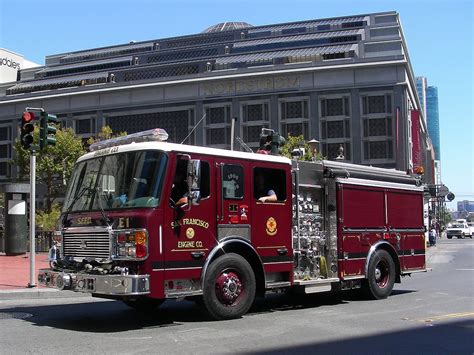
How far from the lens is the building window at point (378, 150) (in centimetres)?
6081

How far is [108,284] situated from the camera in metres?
7.89

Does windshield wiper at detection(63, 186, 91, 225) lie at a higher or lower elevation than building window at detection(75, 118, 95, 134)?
lower

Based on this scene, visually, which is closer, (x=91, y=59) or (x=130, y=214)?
(x=130, y=214)

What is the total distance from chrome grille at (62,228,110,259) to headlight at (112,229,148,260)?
179 mm

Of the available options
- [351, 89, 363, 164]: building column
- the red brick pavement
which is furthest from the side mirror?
[351, 89, 363, 164]: building column

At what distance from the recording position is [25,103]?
246 ft

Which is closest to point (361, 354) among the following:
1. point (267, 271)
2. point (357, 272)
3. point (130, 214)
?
point (267, 271)

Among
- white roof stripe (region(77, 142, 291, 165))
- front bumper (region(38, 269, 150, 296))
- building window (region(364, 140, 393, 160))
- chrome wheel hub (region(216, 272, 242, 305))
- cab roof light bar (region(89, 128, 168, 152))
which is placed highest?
building window (region(364, 140, 393, 160))

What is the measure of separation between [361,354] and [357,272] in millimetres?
4842

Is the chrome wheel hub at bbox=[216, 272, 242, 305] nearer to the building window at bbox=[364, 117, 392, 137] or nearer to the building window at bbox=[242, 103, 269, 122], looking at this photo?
the building window at bbox=[364, 117, 392, 137]

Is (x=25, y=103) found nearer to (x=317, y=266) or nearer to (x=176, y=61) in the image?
(x=176, y=61)

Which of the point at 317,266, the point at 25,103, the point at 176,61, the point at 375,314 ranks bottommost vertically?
the point at 375,314

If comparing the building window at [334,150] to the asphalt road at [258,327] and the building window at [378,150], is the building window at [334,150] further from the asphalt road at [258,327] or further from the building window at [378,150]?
the asphalt road at [258,327]

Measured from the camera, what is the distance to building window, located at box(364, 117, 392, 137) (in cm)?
6119
